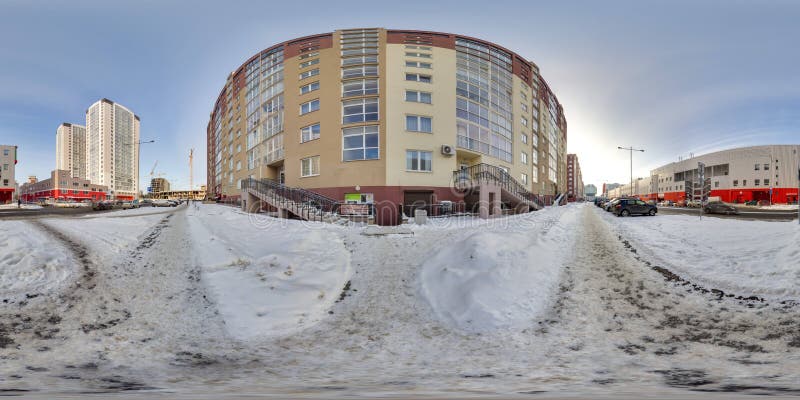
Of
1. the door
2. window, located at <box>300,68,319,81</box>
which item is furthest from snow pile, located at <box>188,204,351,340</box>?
window, located at <box>300,68,319,81</box>

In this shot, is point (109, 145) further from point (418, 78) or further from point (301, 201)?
point (418, 78)

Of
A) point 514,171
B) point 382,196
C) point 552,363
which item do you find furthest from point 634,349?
point 514,171

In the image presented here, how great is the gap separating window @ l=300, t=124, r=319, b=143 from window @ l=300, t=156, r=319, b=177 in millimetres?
1647

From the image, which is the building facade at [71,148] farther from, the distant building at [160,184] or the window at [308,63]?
the window at [308,63]

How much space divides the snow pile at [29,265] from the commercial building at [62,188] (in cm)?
10624

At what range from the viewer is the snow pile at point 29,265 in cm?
622

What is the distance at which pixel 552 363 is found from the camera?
4.20 metres

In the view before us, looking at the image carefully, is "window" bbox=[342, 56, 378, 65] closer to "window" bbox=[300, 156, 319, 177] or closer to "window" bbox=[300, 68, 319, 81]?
"window" bbox=[300, 68, 319, 81]

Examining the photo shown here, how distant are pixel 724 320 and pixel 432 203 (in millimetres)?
18146

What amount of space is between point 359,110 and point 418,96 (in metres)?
4.63

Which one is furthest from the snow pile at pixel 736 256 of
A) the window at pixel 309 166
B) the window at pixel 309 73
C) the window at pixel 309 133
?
the window at pixel 309 73

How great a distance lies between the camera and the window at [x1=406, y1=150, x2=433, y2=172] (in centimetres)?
2262

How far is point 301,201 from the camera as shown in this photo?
19.3 m

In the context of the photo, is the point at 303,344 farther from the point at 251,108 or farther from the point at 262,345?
the point at 251,108
